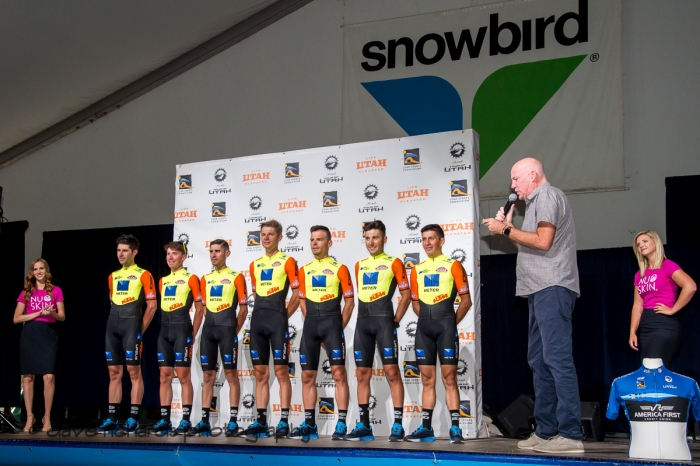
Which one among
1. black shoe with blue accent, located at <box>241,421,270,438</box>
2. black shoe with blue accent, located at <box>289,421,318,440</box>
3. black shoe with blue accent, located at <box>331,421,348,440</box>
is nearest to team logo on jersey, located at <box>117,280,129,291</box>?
black shoe with blue accent, located at <box>241,421,270,438</box>

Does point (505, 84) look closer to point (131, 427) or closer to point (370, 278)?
point (370, 278)

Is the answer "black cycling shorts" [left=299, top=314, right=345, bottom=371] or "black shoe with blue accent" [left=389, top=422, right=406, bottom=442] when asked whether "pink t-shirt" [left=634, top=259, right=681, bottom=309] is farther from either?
"black cycling shorts" [left=299, top=314, right=345, bottom=371]

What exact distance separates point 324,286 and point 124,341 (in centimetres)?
182

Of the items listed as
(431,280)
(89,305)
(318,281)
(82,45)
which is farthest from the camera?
(89,305)

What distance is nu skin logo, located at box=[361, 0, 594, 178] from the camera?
764 centimetres

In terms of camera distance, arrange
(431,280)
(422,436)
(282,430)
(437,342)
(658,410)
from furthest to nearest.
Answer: (282,430)
(431,280)
(437,342)
(422,436)
(658,410)

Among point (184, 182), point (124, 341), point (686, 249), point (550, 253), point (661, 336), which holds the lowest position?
point (124, 341)

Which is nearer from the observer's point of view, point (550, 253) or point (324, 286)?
point (550, 253)

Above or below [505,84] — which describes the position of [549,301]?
below

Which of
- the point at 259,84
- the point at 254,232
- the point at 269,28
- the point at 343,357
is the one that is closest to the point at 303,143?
the point at 259,84

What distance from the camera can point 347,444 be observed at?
5059mm

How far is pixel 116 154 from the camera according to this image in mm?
9734

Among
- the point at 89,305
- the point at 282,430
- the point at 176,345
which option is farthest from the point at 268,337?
the point at 89,305

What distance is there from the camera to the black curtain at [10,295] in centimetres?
935
